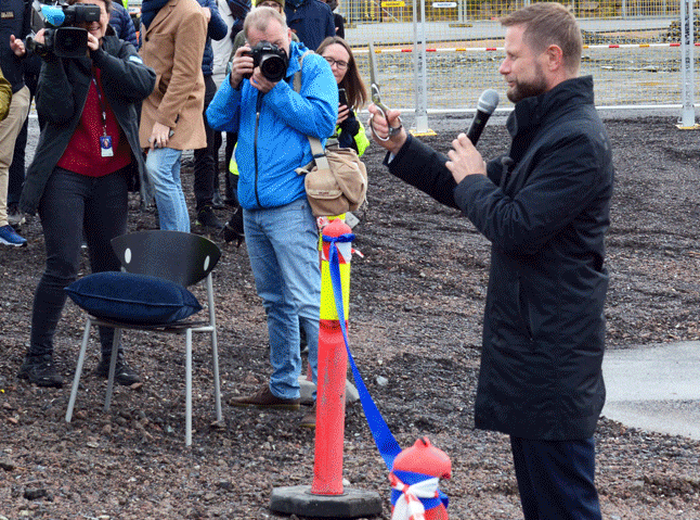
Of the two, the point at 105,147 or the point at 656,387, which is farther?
the point at 656,387

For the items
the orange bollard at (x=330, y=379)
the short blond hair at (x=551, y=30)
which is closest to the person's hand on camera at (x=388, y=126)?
the short blond hair at (x=551, y=30)

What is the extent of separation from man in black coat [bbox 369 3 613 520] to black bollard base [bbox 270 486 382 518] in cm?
118

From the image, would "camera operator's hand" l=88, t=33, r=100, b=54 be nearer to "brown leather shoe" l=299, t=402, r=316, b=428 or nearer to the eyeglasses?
the eyeglasses

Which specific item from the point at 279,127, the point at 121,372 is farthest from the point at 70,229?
the point at 279,127

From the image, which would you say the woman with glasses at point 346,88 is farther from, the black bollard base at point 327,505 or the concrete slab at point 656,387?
the black bollard base at point 327,505

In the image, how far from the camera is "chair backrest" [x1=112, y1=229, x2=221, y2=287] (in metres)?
5.42

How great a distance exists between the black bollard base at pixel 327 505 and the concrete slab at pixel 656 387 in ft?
7.09

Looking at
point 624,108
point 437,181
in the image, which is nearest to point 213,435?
point 437,181

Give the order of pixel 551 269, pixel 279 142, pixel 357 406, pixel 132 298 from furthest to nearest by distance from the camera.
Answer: pixel 357 406 < pixel 279 142 < pixel 132 298 < pixel 551 269

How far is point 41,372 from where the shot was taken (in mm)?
5586

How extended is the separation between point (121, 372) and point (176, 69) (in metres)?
2.20

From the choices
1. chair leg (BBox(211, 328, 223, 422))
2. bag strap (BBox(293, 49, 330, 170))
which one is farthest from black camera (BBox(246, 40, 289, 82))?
chair leg (BBox(211, 328, 223, 422))

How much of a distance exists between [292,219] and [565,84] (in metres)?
2.48

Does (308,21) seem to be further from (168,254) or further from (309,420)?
(309,420)
